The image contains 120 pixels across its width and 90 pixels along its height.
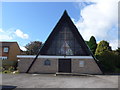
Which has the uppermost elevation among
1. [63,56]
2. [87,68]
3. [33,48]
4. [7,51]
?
[33,48]

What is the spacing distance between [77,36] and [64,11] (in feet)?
14.4

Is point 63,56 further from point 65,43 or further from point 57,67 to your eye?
point 65,43

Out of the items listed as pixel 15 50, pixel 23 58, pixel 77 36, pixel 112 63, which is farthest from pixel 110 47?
pixel 15 50

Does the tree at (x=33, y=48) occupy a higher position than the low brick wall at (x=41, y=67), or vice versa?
the tree at (x=33, y=48)

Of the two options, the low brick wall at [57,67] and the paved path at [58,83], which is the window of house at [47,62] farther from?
the paved path at [58,83]

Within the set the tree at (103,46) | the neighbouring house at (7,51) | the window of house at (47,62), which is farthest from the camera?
the neighbouring house at (7,51)

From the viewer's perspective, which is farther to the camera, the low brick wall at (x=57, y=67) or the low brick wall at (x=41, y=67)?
the low brick wall at (x=41, y=67)

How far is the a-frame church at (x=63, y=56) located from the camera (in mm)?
21453

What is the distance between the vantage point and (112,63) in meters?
24.4

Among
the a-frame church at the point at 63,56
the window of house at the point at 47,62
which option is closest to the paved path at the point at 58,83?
the a-frame church at the point at 63,56

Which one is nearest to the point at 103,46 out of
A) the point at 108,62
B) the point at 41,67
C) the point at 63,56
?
the point at 108,62

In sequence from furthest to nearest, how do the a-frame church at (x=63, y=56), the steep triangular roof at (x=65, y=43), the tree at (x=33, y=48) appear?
the tree at (x=33, y=48) < the steep triangular roof at (x=65, y=43) < the a-frame church at (x=63, y=56)

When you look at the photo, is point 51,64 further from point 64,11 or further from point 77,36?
point 64,11

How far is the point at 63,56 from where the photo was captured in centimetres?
2192
